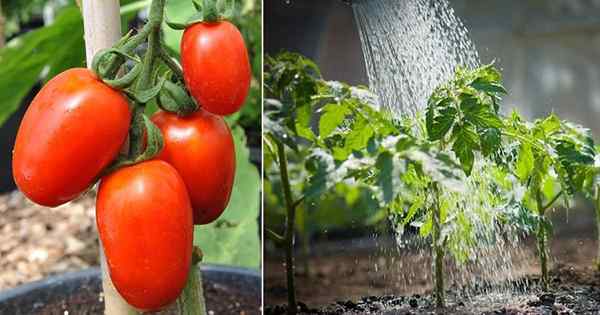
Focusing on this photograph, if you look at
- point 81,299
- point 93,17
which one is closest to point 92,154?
point 93,17

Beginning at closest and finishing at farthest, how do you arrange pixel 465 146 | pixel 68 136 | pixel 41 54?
pixel 68 136
pixel 465 146
pixel 41 54

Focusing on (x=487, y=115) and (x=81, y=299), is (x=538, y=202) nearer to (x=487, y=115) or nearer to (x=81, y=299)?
(x=487, y=115)

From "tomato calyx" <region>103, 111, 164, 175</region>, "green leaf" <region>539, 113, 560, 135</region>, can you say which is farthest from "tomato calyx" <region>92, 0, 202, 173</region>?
"green leaf" <region>539, 113, 560, 135</region>

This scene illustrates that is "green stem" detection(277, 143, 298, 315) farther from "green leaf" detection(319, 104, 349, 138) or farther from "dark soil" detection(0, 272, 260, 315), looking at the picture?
"dark soil" detection(0, 272, 260, 315)

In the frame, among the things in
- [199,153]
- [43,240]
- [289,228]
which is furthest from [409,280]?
[43,240]

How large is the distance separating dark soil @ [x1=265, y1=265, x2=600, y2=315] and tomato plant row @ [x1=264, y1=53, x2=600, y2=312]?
1 centimetres

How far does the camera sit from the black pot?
45.9 inches

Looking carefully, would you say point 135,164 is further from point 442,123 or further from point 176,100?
point 442,123

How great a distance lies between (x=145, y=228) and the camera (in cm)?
64

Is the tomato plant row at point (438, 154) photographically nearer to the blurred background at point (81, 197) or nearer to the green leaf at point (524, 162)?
the green leaf at point (524, 162)

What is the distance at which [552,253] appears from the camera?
77cm

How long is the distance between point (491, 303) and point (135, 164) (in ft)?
1.14

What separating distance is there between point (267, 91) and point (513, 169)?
24cm

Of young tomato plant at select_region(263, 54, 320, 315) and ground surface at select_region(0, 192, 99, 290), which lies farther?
ground surface at select_region(0, 192, 99, 290)
